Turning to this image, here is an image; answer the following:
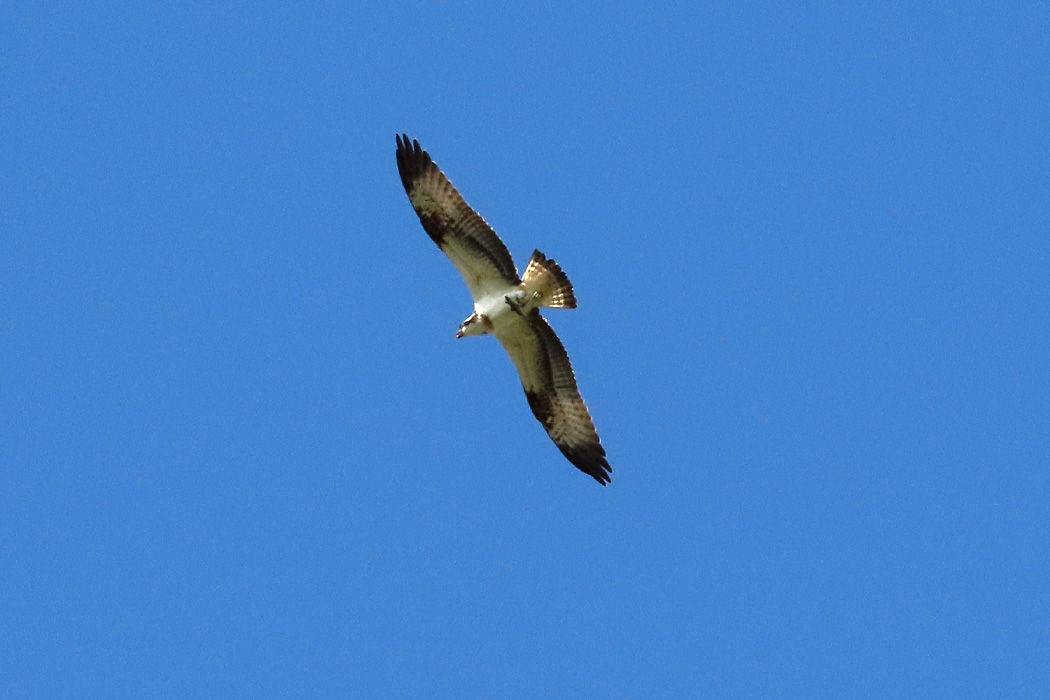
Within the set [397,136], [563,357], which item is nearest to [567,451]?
[563,357]

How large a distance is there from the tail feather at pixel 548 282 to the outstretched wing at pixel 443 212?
0.15m

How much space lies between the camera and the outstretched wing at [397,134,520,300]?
14102 millimetres

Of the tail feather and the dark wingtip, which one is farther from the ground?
the tail feather

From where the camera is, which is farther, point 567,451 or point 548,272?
point 567,451

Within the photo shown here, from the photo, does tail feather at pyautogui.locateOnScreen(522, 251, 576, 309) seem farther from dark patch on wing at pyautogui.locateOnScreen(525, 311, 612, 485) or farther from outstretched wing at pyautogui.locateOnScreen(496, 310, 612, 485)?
dark patch on wing at pyautogui.locateOnScreen(525, 311, 612, 485)

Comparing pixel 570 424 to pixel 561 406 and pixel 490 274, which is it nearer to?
pixel 561 406

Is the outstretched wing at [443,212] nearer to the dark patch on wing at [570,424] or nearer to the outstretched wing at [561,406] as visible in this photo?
the outstretched wing at [561,406]

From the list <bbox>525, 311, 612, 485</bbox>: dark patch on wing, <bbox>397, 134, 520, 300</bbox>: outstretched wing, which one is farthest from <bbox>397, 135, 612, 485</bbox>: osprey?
<bbox>525, 311, 612, 485</bbox>: dark patch on wing

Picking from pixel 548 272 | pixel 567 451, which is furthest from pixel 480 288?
pixel 567 451

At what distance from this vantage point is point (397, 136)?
46.4 ft

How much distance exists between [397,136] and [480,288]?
1574 millimetres

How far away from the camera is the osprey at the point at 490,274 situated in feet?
46.3

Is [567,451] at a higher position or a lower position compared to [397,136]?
lower

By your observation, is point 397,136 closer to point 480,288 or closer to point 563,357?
point 480,288
